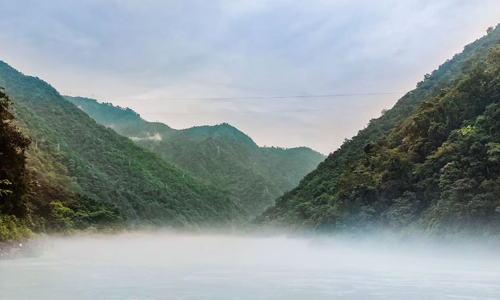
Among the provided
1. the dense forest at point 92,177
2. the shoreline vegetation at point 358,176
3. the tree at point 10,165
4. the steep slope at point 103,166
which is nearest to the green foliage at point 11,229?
the shoreline vegetation at point 358,176

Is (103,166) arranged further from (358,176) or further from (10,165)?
(10,165)

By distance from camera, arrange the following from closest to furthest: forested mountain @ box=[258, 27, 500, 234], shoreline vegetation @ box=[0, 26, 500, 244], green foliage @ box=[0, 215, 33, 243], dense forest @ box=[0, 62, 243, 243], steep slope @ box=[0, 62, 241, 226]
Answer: green foliage @ box=[0, 215, 33, 243] → shoreline vegetation @ box=[0, 26, 500, 244] → forested mountain @ box=[258, 27, 500, 234] → dense forest @ box=[0, 62, 243, 243] → steep slope @ box=[0, 62, 241, 226]

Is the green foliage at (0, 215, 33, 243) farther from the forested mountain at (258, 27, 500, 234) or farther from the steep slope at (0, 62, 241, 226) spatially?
the steep slope at (0, 62, 241, 226)

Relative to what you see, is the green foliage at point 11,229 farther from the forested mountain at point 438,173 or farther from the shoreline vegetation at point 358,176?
the forested mountain at point 438,173

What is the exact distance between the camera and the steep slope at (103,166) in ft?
308

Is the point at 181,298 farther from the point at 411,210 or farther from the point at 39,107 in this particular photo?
the point at 39,107

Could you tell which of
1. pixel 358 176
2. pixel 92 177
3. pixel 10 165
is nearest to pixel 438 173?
pixel 358 176

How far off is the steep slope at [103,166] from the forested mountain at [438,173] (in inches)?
2033

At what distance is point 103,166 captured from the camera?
372 ft

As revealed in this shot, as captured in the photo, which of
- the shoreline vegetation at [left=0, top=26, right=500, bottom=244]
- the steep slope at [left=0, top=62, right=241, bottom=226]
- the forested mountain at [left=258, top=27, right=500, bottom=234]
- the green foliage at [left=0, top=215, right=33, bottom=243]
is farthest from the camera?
the steep slope at [left=0, top=62, right=241, bottom=226]

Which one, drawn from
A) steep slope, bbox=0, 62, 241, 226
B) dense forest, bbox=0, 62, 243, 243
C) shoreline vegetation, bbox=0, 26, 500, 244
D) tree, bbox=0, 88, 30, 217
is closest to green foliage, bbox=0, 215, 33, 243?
shoreline vegetation, bbox=0, 26, 500, 244

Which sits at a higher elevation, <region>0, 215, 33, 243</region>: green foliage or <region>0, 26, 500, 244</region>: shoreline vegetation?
<region>0, 26, 500, 244</region>: shoreline vegetation

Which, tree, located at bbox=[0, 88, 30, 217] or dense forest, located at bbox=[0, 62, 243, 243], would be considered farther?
dense forest, located at bbox=[0, 62, 243, 243]

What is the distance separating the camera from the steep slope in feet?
308
